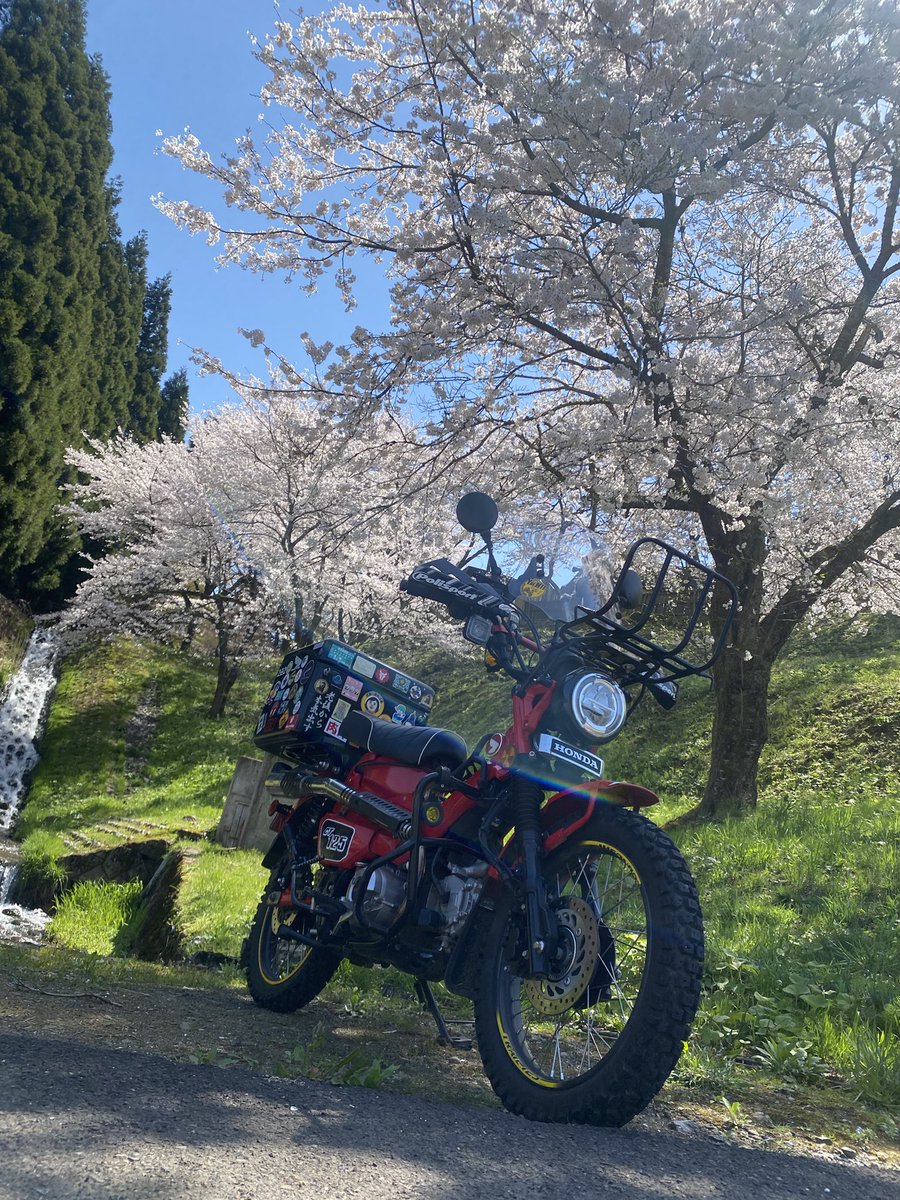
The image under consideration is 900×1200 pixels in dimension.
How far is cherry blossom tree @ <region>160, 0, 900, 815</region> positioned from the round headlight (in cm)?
454

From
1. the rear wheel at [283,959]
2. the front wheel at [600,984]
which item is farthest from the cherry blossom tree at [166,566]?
the front wheel at [600,984]

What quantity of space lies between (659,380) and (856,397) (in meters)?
1.86

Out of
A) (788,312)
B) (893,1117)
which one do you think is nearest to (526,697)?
(893,1117)

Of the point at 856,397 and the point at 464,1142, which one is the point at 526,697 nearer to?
the point at 464,1142

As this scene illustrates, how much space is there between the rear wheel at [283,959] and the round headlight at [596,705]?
161 centimetres

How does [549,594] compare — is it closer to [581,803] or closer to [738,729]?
[581,803]

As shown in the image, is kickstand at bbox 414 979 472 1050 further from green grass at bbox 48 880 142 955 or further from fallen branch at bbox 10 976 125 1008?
green grass at bbox 48 880 142 955

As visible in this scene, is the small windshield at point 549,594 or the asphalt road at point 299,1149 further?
the small windshield at point 549,594

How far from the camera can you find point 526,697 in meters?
2.98

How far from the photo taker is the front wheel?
2.30m

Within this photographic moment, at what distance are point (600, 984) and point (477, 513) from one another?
162cm

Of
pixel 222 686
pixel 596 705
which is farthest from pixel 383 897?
pixel 222 686

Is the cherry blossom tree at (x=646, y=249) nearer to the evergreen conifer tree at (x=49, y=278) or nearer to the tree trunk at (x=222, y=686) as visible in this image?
the tree trunk at (x=222, y=686)

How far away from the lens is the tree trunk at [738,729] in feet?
27.6
